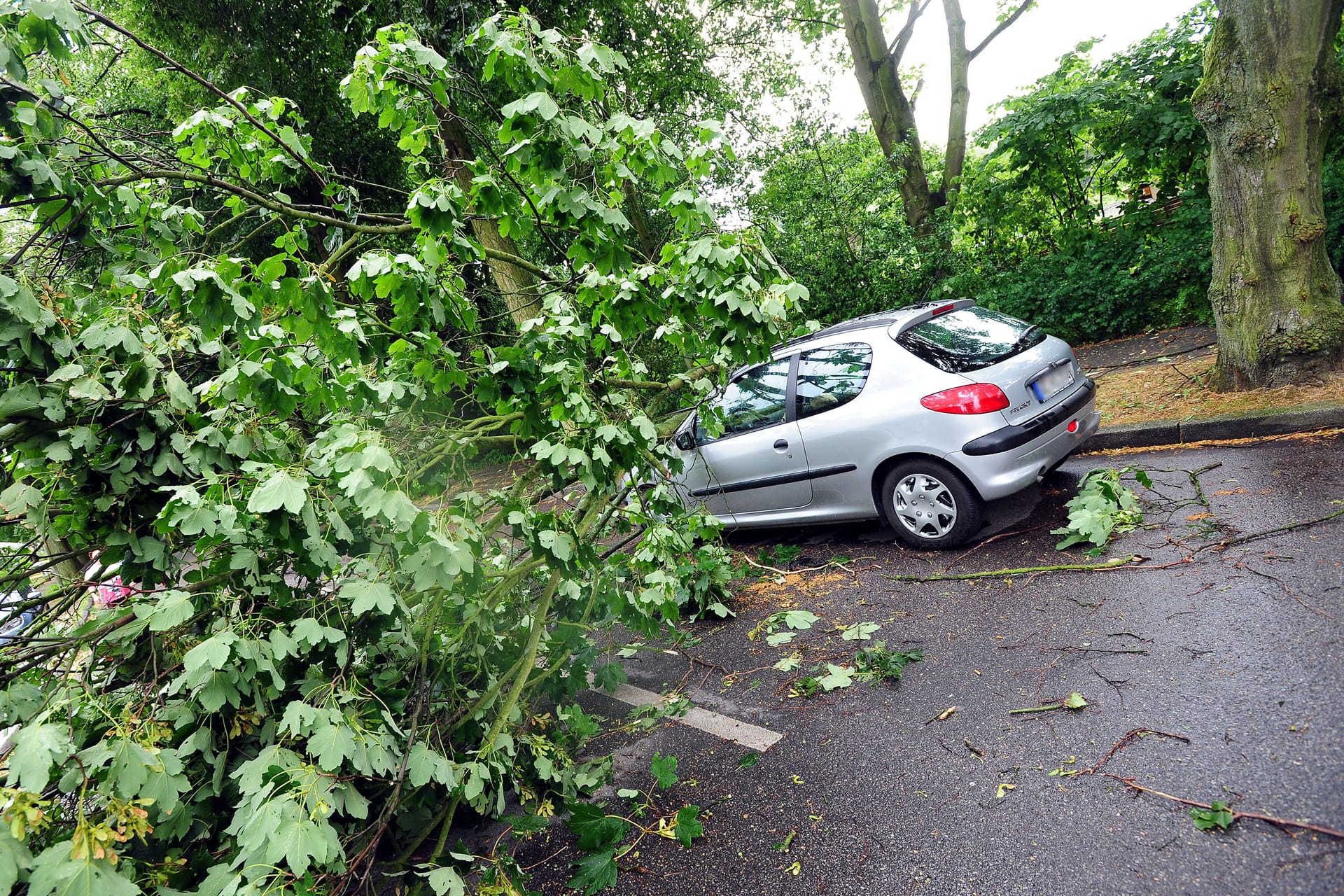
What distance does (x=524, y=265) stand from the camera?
4.56m

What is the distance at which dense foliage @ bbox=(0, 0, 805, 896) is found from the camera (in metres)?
2.49

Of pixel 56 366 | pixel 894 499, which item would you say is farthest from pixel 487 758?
pixel 894 499

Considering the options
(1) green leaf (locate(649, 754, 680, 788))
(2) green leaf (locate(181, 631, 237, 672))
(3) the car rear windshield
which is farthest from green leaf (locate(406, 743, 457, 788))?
(3) the car rear windshield

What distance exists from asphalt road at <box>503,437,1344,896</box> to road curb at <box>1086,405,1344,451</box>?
834 millimetres

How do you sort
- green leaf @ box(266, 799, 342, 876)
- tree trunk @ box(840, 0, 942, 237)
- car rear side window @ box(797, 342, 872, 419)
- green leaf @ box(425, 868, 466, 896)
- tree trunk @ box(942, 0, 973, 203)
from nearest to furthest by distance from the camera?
green leaf @ box(266, 799, 342, 876), green leaf @ box(425, 868, 466, 896), car rear side window @ box(797, 342, 872, 419), tree trunk @ box(840, 0, 942, 237), tree trunk @ box(942, 0, 973, 203)

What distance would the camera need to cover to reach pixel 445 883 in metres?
2.57

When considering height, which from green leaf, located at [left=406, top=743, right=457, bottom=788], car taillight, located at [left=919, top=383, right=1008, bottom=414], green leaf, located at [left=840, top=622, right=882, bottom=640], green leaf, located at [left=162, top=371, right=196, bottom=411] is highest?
green leaf, located at [left=162, top=371, right=196, bottom=411]

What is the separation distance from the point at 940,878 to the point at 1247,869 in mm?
847

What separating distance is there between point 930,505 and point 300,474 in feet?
13.4

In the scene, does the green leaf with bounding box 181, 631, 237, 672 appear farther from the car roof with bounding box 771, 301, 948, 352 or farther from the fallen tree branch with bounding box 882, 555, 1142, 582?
the car roof with bounding box 771, 301, 948, 352

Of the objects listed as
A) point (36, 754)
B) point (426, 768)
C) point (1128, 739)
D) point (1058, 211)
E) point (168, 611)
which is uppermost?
point (1058, 211)

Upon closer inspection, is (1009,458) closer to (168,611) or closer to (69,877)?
(168,611)

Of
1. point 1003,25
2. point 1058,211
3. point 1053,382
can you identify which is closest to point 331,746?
point 1053,382

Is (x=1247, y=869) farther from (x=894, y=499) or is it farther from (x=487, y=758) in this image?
(x=894, y=499)
